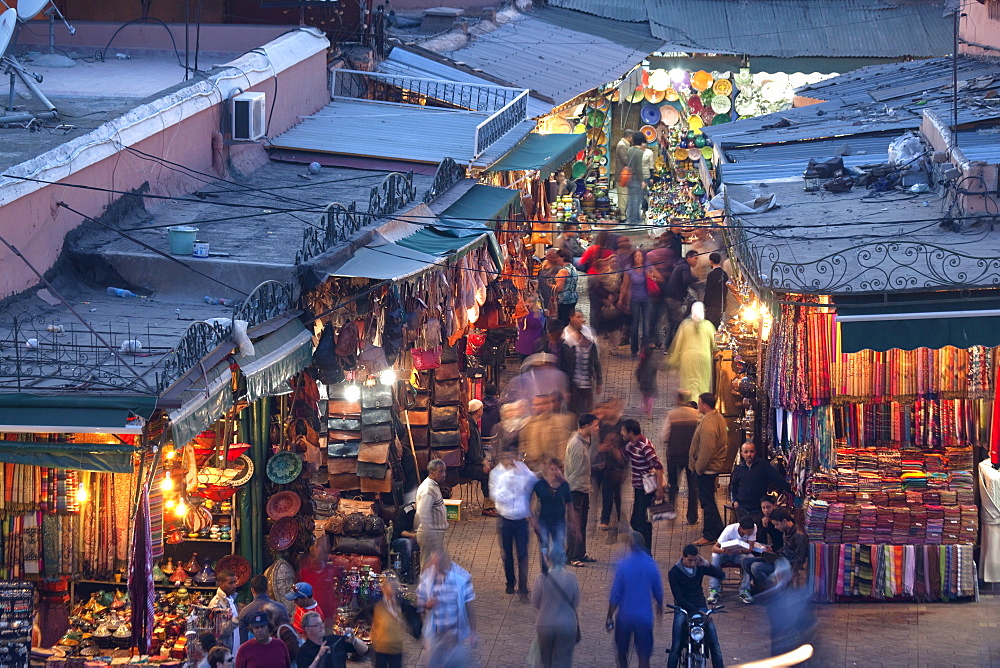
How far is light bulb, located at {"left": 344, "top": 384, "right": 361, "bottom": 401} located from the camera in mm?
14148

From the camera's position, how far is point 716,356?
55.2 ft

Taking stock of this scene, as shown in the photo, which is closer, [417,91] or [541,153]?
[541,153]

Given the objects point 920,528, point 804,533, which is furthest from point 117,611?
point 920,528

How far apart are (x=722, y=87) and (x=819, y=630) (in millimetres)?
18462

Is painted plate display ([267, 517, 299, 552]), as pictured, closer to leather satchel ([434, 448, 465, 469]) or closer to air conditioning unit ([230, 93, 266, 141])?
leather satchel ([434, 448, 465, 469])

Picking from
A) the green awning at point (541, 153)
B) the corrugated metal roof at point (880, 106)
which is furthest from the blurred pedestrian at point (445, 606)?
the corrugated metal roof at point (880, 106)

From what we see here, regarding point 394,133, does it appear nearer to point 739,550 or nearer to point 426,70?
point 426,70

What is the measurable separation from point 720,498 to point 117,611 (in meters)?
6.63

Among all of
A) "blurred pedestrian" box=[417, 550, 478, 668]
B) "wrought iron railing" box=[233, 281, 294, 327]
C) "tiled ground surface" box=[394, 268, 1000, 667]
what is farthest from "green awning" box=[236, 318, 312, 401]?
"tiled ground surface" box=[394, 268, 1000, 667]

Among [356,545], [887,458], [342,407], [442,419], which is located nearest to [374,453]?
[342,407]

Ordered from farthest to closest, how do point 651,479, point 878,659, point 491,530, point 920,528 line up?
point 491,530 < point 651,479 < point 920,528 < point 878,659

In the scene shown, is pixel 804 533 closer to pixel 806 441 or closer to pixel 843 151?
pixel 806 441

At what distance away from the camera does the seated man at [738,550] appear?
12812 mm

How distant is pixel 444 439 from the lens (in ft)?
50.3
